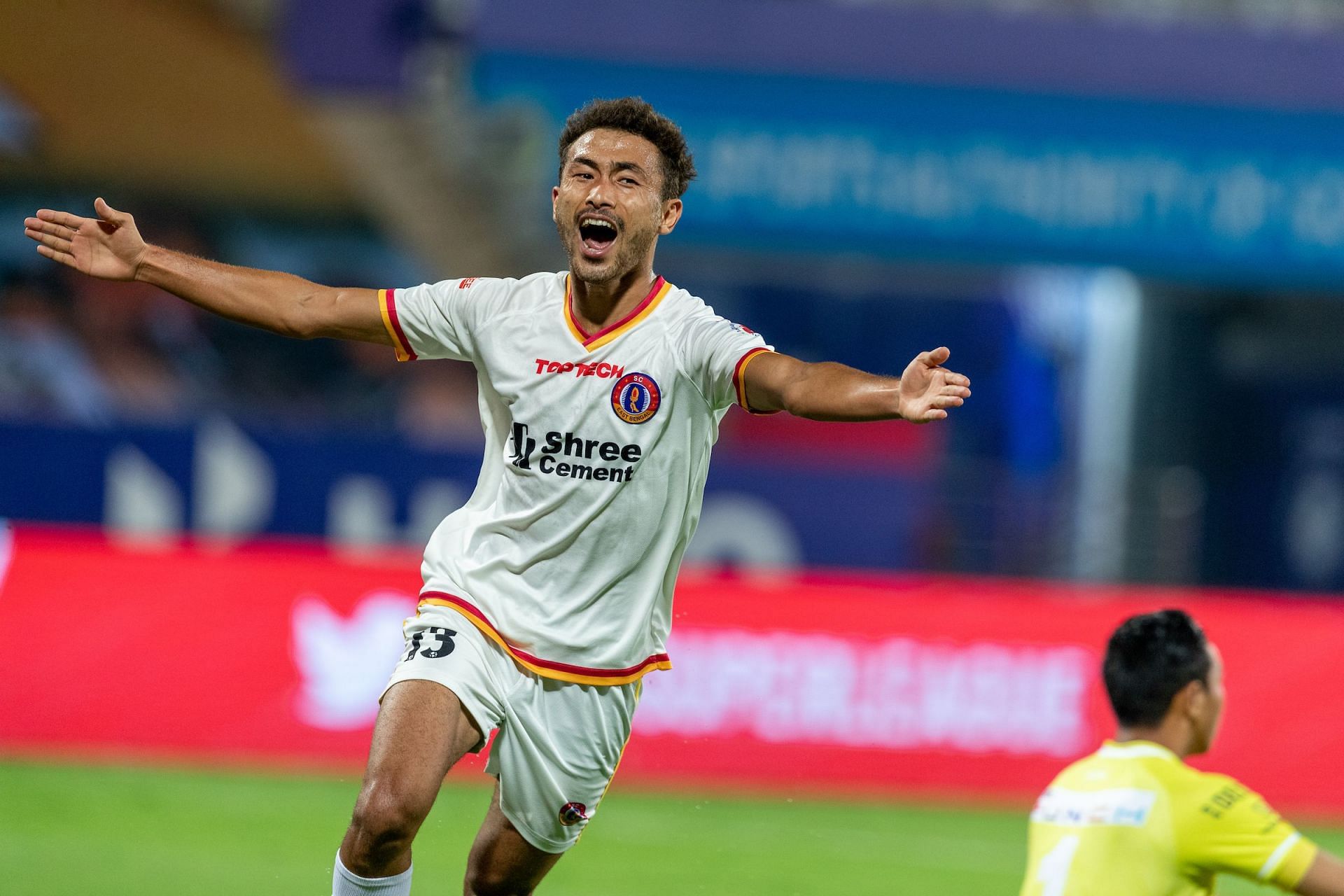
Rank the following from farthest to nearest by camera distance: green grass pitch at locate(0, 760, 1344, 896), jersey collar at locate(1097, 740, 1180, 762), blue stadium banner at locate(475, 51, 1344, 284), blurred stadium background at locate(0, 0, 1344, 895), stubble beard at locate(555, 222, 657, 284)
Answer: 1. blue stadium banner at locate(475, 51, 1344, 284)
2. blurred stadium background at locate(0, 0, 1344, 895)
3. green grass pitch at locate(0, 760, 1344, 896)
4. stubble beard at locate(555, 222, 657, 284)
5. jersey collar at locate(1097, 740, 1180, 762)

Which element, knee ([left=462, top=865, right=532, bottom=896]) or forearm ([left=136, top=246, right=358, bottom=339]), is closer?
forearm ([left=136, top=246, right=358, bottom=339])

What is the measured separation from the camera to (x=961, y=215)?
14.9 meters

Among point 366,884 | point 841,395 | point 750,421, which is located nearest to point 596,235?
point 841,395

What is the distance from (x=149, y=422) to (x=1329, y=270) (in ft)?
32.6

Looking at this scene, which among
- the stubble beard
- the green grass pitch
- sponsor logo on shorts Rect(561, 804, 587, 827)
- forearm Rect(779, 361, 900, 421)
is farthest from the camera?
the green grass pitch

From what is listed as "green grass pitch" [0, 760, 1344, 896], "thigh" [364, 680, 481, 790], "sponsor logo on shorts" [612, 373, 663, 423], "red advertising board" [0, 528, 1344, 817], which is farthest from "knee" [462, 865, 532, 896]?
"red advertising board" [0, 528, 1344, 817]

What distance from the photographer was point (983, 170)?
14789 mm

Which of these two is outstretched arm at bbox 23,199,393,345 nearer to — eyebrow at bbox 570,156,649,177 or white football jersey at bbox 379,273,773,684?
white football jersey at bbox 379,273,773,684

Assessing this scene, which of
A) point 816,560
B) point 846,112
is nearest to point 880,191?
point 846,112

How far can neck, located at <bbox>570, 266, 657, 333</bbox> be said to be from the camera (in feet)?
17.0

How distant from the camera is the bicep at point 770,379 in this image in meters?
4.76

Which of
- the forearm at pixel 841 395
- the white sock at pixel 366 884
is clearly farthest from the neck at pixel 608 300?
the white sock at pixel 366 884

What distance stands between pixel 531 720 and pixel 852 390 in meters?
1.36

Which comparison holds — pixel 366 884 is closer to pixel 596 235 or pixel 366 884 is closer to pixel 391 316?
pixel 391 316
